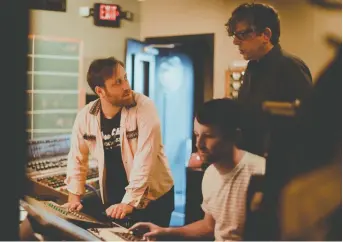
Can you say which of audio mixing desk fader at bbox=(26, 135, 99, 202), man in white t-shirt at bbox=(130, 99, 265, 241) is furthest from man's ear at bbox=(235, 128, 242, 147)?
audio mixing desk fader at bbox=(26, 135, 99, 202)

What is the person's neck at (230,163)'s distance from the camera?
1.61 meters

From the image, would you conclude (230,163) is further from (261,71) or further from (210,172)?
(261,71)

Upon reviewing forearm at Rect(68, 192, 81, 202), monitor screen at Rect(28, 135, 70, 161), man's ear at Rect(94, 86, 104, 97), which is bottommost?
forearm at Rect(68, 192, 81, 202)

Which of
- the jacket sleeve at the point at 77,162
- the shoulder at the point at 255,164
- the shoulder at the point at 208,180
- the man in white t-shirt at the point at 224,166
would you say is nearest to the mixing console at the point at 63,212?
the jacket sleeve at the point at 77,162

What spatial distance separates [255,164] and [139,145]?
46cm

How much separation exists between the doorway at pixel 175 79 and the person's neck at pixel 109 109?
106mm

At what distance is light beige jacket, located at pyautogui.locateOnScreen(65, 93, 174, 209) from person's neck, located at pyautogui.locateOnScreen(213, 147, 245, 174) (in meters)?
0.27

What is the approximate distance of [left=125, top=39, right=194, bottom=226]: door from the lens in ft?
5.96

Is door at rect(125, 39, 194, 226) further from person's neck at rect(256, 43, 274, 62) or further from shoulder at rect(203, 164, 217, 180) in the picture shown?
person's neck at rect(256, 43, 274, 62)

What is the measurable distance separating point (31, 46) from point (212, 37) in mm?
633

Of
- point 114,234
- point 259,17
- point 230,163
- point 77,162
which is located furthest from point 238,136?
point 77,162

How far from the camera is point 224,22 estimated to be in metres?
1.76

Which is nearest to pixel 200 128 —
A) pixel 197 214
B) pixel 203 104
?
pixel 203 104

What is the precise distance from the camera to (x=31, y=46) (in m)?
1.77
